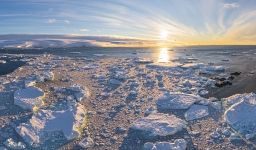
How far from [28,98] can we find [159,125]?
14.4 feet

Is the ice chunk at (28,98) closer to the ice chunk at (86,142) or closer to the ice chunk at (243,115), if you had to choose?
the ice chunk at (86,142)

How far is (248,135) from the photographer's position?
25.3ft

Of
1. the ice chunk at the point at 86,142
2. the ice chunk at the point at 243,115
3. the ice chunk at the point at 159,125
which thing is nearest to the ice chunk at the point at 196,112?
the ice chunk at the point at 159,125

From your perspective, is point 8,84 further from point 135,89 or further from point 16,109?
point 135,89

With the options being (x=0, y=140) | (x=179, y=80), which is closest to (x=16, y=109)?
(x=0, y=140)

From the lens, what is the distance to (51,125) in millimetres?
8414

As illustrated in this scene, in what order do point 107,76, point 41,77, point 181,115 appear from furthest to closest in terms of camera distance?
point 107,76 → point 41,77 → point 181,115

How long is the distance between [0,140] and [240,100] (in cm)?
673

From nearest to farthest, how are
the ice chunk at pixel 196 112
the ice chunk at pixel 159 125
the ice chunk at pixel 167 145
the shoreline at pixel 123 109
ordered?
the ice chunk at pixel 167 145 < the shoreline at pixel 123 109 < the ice chunk at pixel 159 125 < the ice chunk at pixel 196 112

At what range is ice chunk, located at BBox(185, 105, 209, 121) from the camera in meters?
9.11

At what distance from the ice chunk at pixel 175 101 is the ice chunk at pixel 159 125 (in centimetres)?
90

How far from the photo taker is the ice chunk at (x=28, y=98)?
9797mm

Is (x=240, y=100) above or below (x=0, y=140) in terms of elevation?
above

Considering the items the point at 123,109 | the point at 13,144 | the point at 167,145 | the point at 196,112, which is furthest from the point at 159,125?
the point at 13,144
